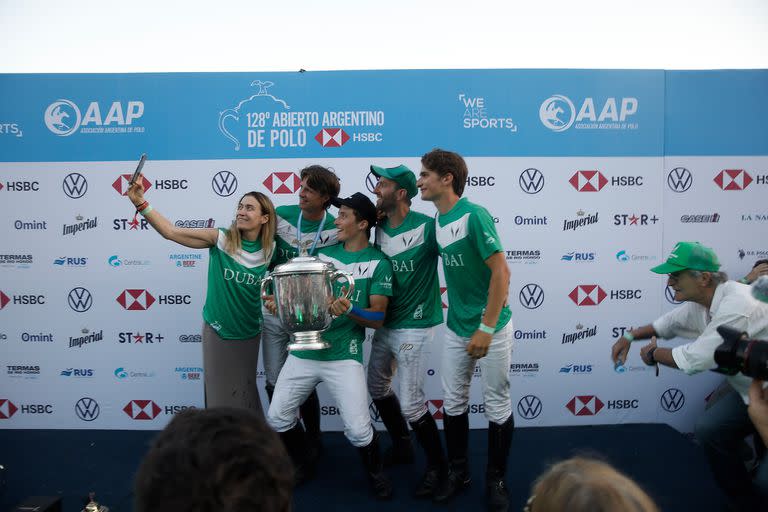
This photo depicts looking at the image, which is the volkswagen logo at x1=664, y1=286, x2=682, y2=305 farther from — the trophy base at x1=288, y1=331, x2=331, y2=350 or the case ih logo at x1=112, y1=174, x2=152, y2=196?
the case ih logo at x1=112, y1=174, x2=152, y2=196

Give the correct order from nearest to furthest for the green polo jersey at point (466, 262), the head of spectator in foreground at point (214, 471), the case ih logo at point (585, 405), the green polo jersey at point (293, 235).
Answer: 1. the head of spectator in foreground at point (214, 471)
2. the green polo jersey at point (466, 262)
3. the green polo jersey at point (293, 235)
4. the case ih logo at point (585, 405)

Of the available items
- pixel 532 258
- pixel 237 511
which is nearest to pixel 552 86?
pixel 532 258

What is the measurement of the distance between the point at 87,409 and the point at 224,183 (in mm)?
1934

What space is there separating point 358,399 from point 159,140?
245cm

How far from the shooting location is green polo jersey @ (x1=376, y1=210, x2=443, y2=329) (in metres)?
3.10

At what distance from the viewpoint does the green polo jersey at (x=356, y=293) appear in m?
2.92

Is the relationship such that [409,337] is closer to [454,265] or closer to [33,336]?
[454,265]

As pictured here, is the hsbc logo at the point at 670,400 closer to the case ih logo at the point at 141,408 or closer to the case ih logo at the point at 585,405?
the case ih logo at the point at 585,405

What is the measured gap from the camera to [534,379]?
4.12 metres

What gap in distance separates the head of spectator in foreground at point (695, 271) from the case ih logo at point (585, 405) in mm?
1686

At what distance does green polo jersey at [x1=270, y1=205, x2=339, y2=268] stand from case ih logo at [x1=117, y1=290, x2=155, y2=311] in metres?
1.35

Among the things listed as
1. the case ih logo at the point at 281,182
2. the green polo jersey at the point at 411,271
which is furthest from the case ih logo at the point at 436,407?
the case ih logo at the point at 281,182

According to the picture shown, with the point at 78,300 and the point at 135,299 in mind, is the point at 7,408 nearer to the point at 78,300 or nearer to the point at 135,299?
the point at 78,300

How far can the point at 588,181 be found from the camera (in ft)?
13.3
